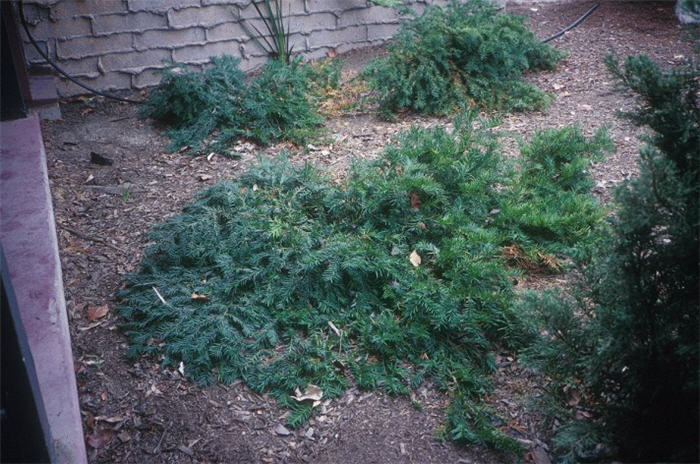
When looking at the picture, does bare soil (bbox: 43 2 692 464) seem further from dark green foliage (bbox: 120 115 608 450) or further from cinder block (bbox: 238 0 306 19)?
cinder block (bbox: 238 0 306 19)

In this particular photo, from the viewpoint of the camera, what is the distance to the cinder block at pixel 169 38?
517cm

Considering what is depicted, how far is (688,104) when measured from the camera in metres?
1.78

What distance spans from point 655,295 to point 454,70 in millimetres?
3314

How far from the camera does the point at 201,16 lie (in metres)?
5.30

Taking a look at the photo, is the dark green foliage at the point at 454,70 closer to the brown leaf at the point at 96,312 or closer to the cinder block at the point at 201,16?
the cinder block at the point at 201,16

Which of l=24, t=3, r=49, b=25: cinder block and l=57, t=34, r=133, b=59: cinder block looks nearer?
l=24, t=3, r=49, b=25: cinder block

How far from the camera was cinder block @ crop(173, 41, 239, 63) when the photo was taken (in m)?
5.36

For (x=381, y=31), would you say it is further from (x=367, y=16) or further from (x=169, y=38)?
(x=169, y=38)

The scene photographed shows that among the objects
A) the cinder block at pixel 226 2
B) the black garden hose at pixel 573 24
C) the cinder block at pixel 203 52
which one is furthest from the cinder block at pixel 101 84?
the black garden hose at pixel 573 24

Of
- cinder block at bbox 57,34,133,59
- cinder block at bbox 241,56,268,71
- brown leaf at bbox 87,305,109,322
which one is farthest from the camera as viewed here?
cinder block at bbox 241,56,268,71

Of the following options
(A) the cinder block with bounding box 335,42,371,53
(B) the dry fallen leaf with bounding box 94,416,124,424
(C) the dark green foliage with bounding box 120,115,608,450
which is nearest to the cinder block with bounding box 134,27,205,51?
(A) the cinder block with bounding box 335,42,371,53

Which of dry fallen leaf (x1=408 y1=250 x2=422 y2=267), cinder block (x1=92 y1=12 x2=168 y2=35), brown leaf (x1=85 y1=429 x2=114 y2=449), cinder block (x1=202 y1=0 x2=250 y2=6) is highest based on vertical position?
cinder block (x1=202 y1=0 x2=250 y2=6)

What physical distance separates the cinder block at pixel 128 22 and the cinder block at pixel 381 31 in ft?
6.54

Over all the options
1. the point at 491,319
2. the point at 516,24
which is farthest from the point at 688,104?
the point at 516,24
